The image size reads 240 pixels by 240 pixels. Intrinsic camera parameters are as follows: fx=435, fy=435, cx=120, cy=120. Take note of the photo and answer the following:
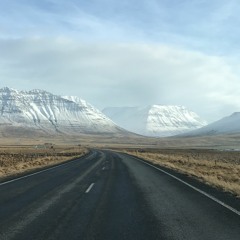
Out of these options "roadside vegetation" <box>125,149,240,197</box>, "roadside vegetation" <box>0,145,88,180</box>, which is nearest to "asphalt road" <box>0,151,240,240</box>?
"roadside vegetation" <box>125,149,240,197</box>

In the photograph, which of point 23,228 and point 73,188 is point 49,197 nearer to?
point 73,188

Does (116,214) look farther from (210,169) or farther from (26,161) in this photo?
(26,161)

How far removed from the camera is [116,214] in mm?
11469

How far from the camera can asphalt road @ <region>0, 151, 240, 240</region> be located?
9033mm

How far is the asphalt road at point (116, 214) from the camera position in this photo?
29.6 feet

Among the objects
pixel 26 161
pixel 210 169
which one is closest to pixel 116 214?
pixel 210 169

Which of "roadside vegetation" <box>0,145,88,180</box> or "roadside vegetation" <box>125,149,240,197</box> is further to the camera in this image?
"roadside vegetation" <box>0,145,88,180</box>

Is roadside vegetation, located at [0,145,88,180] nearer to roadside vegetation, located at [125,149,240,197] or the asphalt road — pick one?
the asphalt road

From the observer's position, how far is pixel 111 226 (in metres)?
9.81

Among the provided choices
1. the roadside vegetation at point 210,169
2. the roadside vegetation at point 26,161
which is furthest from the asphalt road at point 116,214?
the roadside vegetation at point 26,161

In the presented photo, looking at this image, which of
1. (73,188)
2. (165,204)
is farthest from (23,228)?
(73,188)

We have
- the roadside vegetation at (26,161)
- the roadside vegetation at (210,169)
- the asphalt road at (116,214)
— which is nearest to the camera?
the asphalt road at (116,214)

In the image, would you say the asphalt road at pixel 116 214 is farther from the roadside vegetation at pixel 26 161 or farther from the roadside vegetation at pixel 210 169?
the roadside vegetation at pixel 26 161

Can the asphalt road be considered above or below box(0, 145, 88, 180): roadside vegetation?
below
